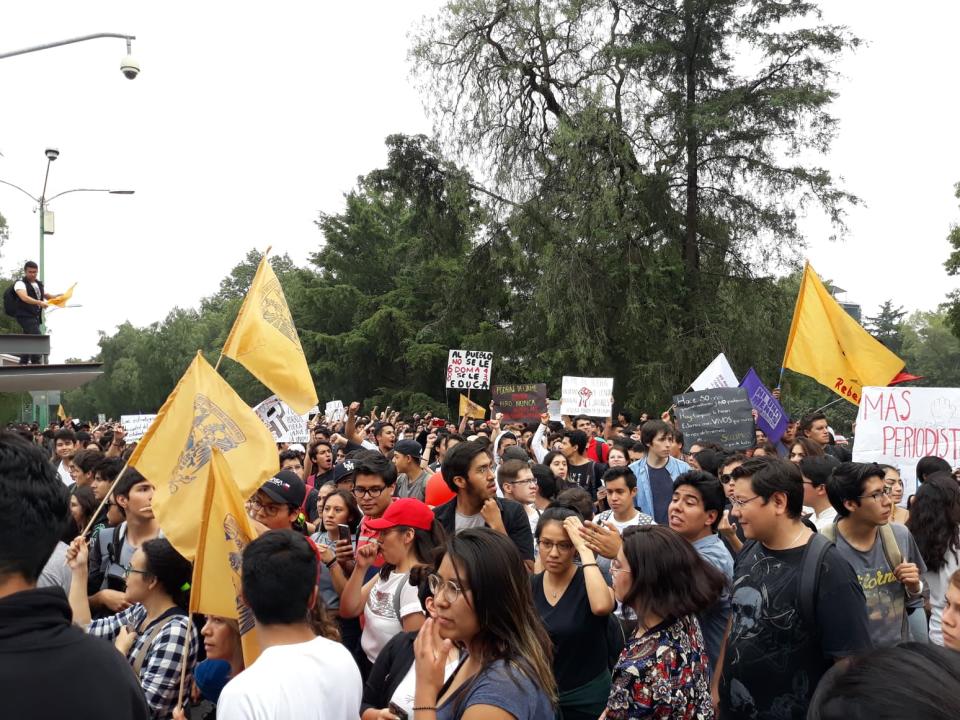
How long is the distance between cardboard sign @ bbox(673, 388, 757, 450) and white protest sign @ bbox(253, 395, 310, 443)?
5.03 metres

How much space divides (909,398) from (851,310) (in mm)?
93226

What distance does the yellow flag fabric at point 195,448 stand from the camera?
14.7ft

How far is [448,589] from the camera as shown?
2994 millimetres

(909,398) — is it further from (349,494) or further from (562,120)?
(562,120)

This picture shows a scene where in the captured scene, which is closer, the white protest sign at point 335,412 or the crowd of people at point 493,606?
the crowd of people at point 493,606

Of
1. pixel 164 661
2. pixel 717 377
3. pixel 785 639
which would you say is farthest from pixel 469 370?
pixel 785 639

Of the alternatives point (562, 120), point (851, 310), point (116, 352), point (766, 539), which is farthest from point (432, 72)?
point (851, 310)

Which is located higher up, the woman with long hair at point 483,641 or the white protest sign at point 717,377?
the white protest sign at point 717,377

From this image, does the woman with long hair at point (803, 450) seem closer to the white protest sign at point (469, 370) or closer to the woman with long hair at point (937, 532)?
the woman with long hair at point (937, 532)

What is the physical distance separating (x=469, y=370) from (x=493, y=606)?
16628 mm

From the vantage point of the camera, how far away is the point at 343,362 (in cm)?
4556

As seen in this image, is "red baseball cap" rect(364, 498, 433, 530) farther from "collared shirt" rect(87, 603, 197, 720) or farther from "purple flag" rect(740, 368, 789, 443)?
"purple flag" rect(740, 368, 789, 443)

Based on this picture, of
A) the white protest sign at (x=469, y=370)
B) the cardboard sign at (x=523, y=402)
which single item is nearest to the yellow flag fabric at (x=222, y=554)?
the cardboard sign at (x=523, y=402)

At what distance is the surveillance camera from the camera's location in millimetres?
13328
